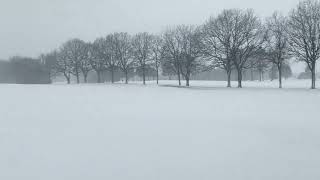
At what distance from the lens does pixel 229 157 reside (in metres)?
7.30

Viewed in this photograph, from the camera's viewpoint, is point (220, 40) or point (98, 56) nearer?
point (220, 40)

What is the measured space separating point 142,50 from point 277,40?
32.9 m

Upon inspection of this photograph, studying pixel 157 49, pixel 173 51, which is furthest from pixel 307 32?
pixel 157 49

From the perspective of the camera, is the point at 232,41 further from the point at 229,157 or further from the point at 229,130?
the point at 229,157

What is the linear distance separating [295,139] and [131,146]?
600cm

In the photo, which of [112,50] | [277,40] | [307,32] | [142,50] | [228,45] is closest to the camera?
[307,32]

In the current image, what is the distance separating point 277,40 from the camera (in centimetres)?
4106

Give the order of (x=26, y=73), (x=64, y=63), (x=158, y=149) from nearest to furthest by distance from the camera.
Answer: (x=158, y=149), (x=64, y=63), (x=26, y=73)

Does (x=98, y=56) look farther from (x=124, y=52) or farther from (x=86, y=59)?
(x=124, y=52)

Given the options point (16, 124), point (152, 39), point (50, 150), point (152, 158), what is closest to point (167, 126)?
point (152, 158)

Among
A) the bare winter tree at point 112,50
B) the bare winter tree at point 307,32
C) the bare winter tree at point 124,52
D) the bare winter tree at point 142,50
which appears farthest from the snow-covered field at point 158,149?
the bare winter tree at point 112,50

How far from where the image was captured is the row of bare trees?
36875 millimetres

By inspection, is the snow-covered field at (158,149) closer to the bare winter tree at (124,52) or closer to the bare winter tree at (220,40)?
the bare winter tree at (220,40)

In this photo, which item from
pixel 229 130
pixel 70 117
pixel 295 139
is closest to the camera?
pixel 295 139
